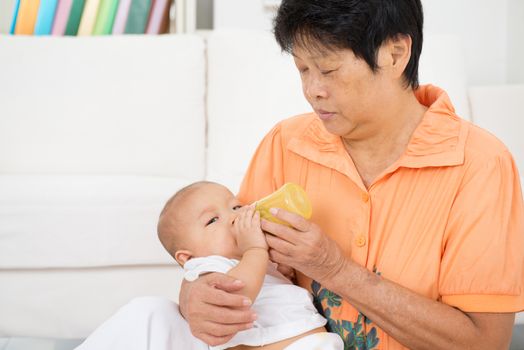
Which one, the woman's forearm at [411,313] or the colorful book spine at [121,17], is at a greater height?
the colorful book spine at [121,17]

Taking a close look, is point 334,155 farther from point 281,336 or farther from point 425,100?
point 281,336

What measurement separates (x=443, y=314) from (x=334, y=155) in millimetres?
373

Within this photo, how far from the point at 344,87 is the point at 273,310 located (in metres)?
0.43

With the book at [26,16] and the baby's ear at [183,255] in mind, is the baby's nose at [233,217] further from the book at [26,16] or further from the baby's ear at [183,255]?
the book at [26,16]

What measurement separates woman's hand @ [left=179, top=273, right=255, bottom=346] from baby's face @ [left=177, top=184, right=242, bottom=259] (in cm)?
17

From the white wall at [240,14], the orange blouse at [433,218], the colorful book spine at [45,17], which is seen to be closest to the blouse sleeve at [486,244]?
the orange blouse at [433,218]

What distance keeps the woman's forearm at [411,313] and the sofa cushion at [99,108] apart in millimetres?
1484

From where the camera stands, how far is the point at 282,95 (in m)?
2.53

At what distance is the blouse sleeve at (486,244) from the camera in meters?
1.14

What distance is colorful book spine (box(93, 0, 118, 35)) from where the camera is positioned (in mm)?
3036

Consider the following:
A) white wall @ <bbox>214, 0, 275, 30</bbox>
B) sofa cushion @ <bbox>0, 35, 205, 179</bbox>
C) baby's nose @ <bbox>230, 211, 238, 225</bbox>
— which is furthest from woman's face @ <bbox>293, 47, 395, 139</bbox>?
white wall @ <bbox>214, 0, 275, 30</bbox>

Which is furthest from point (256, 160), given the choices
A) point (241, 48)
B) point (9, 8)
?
point (9, 8)

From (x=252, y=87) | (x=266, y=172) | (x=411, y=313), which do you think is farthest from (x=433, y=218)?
(x=252, y=87)

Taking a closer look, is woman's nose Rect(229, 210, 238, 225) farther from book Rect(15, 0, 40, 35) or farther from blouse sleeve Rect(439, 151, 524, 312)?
book Rect(15, 0, 40, 35)
